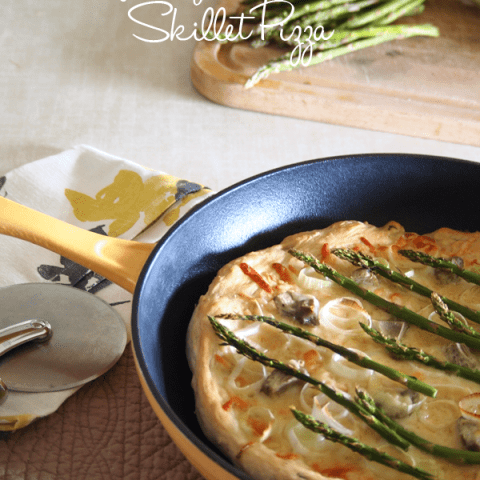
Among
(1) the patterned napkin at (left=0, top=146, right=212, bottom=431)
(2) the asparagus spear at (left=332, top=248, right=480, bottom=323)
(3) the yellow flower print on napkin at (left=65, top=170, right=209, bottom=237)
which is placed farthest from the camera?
(3) the yellow flower print on napkin at (left=65, top=170, right=209, bottom=237)

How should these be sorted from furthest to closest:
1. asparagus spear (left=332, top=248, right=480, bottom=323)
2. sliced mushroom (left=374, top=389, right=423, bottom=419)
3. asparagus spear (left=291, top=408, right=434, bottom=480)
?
asparagus spear (left=332, top=248, right=480, bottom=323), sliced mushroom (left=374, top=389, right=423, bottom=419), asparagus spear (left=291, top=408, right=434, bottom=480)

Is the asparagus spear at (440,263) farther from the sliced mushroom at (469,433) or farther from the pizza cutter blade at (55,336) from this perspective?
the pizza cutter blade at (55,336)

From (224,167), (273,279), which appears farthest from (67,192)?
(273,279)

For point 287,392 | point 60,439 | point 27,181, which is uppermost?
point 287,392

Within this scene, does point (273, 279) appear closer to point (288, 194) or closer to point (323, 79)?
point (288, 194)

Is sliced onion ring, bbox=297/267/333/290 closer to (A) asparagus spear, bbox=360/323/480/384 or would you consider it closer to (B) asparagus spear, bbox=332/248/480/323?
(B) asparagus spear, bbox=332/248/480/323

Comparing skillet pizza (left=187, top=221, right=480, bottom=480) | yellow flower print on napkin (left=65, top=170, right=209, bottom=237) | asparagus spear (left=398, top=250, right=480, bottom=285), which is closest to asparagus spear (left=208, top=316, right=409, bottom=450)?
skillet pizza (left=187, top=221, right=480, bottom=480)

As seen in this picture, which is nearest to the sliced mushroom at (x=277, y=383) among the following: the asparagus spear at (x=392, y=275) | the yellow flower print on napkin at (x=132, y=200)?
the asparagus spear at (x=392, y=275)
